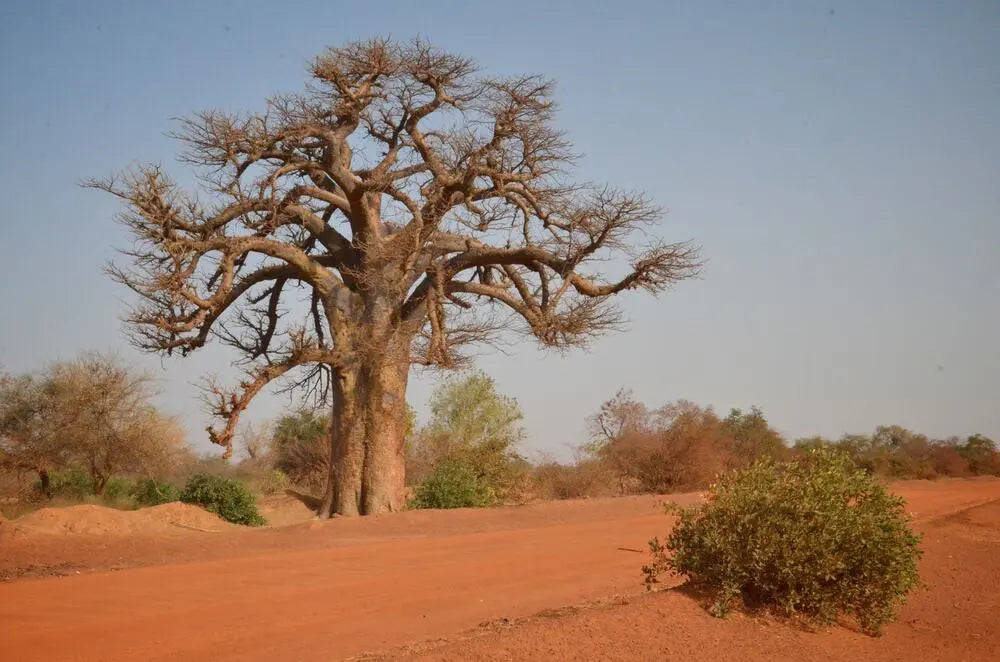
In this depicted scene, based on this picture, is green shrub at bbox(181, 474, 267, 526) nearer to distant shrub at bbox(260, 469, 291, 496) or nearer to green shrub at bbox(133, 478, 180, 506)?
green shrub at bbox(133, 478, 180, 506)

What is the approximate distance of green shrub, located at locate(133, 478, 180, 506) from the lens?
18.1 m

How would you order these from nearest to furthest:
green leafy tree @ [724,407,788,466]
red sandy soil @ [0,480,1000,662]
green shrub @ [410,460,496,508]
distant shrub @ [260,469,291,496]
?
red sandy soil @ [0,480,1000,662]
green shrub @ [410,460,496,508]
distant shrub @ [260,469,291,496]
green leafy tree @ [724,407,788,466]

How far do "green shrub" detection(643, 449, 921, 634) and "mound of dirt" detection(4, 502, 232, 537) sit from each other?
764cm

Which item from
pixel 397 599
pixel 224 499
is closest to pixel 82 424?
pixel 224 499

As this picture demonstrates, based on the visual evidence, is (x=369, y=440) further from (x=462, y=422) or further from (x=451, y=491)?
(x=462, y=422)

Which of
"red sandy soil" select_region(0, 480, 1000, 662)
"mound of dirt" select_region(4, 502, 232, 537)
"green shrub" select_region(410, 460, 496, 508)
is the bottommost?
"red sandy soil" select_region(0, 480, 1000, 662)

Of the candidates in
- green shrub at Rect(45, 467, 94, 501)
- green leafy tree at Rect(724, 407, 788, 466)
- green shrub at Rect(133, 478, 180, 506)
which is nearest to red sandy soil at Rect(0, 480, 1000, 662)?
green shrub at Rect(133, 478, 180, 506)

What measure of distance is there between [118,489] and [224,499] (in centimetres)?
458

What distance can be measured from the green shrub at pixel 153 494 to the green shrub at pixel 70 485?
3.25 ft

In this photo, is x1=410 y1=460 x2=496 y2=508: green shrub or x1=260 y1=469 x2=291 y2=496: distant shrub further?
x1=260 y1=469 x2=291 y2=496: distant shrub

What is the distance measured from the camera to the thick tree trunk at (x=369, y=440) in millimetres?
14820

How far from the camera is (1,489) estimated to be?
18688 mm

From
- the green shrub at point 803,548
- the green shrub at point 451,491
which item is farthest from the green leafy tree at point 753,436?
the green shrub at point 803,548

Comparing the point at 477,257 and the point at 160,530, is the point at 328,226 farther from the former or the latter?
the point at 160,530
